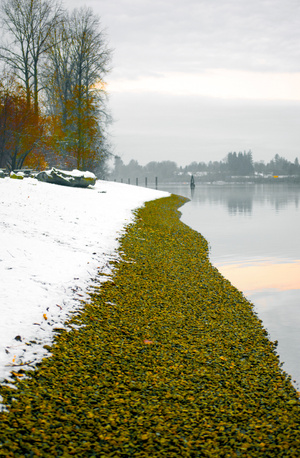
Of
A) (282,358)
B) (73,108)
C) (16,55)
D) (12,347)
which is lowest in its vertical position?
(282,358)

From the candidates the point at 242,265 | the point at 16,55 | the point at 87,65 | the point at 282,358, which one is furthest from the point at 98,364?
the point at 87,65

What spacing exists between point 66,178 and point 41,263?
19.9 m

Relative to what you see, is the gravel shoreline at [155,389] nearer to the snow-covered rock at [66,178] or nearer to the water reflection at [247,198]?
the snow-covered rock at [66,178]

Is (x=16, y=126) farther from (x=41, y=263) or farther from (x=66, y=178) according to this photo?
(x=41, y=263)

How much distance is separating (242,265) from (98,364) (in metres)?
7.26

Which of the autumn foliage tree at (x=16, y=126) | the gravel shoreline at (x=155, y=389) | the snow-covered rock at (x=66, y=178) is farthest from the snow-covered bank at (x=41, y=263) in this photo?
the autumn foliage tree at (x=16, y=126)

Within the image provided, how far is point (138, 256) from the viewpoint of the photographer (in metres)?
11.0

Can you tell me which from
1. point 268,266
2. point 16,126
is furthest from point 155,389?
point 16,126

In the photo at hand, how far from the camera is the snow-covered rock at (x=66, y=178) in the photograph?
2642cm

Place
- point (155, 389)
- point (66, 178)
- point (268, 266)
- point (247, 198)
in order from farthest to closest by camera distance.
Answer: point (247, 198), point (66, 178), point (268, 266), point (155, 389)

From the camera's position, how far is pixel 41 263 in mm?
8180

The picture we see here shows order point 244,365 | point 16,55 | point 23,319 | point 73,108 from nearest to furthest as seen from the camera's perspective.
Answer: point 244,365, point 23,319, point 16,55, point 73,108

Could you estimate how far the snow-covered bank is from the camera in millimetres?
5336

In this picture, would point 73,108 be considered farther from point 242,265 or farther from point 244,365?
point 244,365
